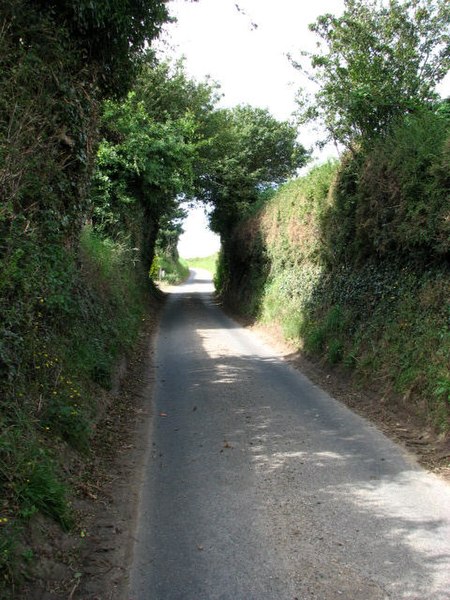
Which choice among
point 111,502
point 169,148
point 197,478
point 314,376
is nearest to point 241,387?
point 314,376

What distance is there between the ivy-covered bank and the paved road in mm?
1375

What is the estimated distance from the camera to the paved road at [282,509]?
12.6 ft

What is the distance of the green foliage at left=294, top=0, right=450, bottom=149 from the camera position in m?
14.3

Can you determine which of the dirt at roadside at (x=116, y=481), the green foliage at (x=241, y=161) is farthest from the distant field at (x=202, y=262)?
the dirt at roadside at (x=116, y=481)

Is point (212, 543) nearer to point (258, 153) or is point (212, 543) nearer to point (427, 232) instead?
point (427, 232)

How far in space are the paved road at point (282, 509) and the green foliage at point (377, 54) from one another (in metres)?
9.94

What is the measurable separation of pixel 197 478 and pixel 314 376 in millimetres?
5910

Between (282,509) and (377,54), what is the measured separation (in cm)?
1456

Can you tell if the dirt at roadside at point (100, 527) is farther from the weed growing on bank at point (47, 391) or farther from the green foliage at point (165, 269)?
the green foliage at point (165, 269)

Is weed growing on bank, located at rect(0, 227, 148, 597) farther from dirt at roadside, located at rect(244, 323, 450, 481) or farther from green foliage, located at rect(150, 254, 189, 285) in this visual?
green foliage, located at rect(150, 254, 189, 285)

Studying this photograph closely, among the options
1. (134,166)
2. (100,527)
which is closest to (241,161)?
(134,166)

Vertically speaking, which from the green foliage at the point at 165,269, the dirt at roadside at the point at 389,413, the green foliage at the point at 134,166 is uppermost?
the green foliage at the point at 134,166

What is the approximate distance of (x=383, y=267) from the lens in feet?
35.3

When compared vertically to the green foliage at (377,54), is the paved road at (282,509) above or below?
below
